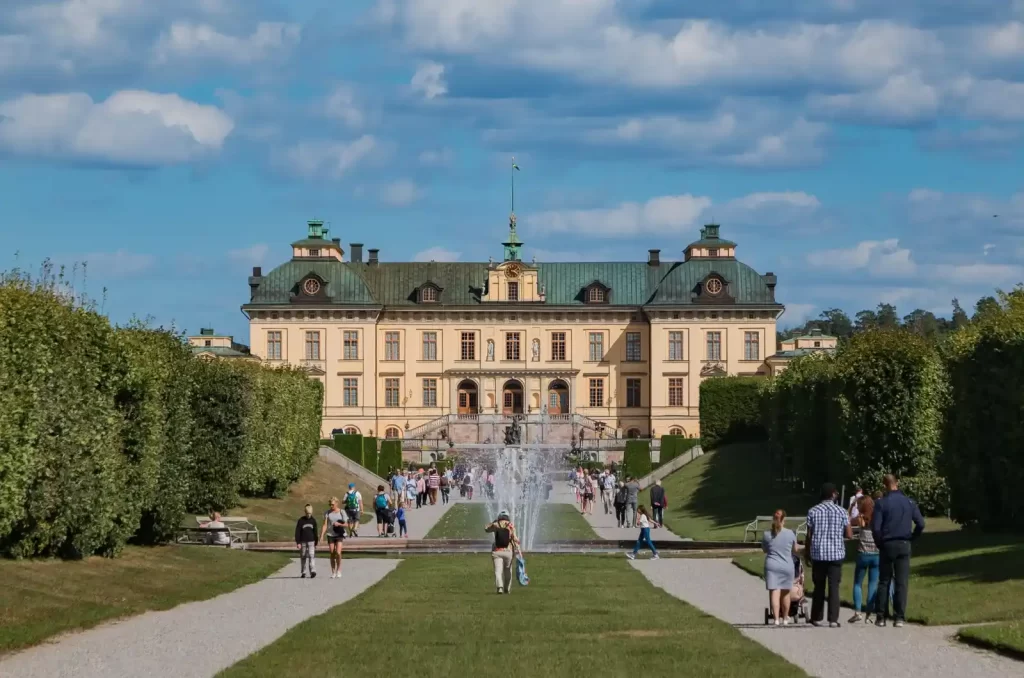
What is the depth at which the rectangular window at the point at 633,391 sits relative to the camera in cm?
8888

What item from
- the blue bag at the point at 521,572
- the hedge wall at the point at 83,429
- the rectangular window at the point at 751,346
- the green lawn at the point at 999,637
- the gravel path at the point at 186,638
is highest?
the rectangular window at the point at 751,346

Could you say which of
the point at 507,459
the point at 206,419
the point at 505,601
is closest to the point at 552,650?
the point at 505,601

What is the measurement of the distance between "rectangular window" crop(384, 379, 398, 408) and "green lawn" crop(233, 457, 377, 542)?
27957mm

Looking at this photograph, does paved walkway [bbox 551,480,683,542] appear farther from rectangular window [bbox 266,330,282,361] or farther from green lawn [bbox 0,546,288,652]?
rectangular window [bbox 266,330,282,361]

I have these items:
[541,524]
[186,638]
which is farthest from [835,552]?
[541,524]

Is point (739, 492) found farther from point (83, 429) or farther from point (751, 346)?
point (751, 346)

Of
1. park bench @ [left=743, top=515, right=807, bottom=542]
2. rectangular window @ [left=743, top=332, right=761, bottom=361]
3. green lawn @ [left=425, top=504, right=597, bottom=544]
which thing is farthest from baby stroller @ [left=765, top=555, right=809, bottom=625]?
rectangular window @ [left=743, top=332, right=761, bottom=361]

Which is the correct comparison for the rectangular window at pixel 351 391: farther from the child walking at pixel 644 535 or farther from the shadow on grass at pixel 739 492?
the child walking at pixel 644 535

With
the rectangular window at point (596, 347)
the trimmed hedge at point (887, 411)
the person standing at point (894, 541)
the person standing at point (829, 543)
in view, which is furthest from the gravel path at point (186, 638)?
the rectangular window at point (596, 347)

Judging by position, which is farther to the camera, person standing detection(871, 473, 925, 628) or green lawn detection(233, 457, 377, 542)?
green lawn detection(233, 457, 377, 542)

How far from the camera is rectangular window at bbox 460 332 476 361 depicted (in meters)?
89.1

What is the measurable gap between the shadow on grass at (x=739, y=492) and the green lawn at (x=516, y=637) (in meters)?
18.0

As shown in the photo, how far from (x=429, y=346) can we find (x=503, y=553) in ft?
223

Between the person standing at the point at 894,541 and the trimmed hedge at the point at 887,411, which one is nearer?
the person standing at the point at 894,541
